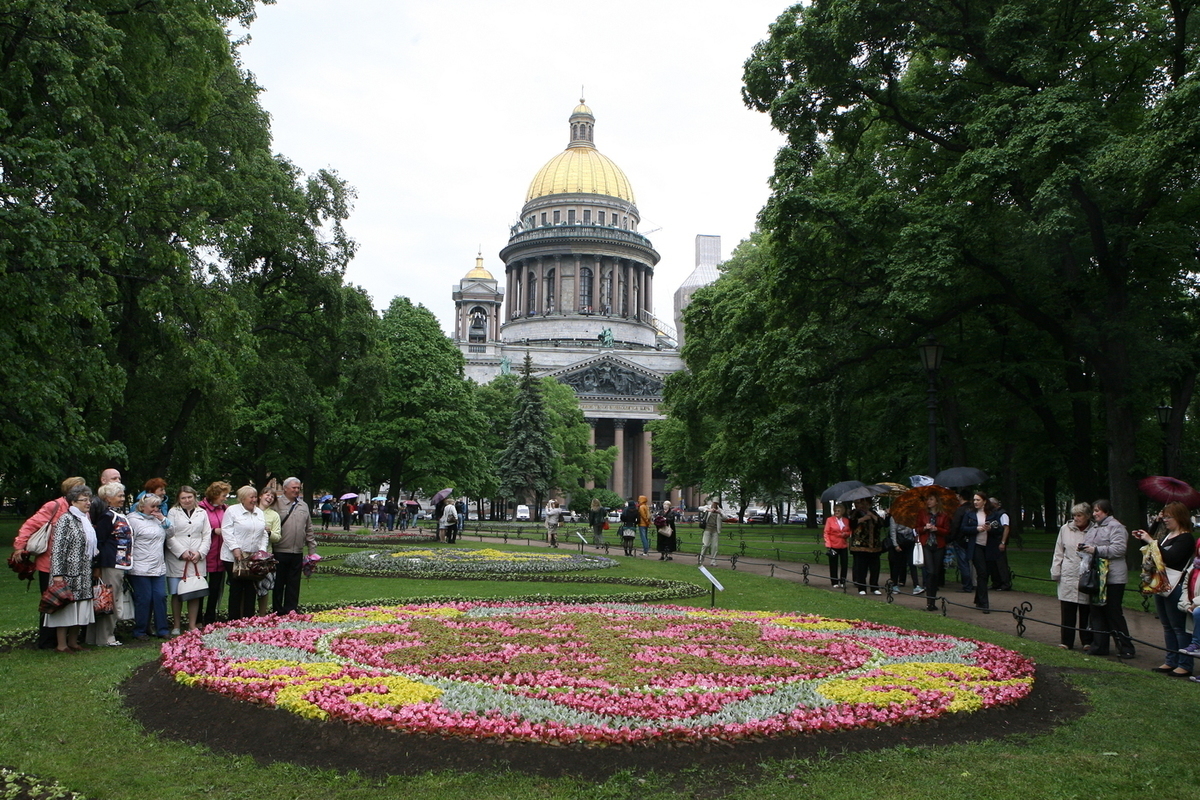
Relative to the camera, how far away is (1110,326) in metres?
19.1

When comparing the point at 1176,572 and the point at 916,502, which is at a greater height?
the point at 916,502

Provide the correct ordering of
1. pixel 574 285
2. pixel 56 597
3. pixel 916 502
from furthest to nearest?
1. pixel 574 285
2. pixel 916 502
3. pixel 56 597

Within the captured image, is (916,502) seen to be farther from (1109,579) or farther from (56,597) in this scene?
(56,597)

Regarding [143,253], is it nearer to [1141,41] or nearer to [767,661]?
[767,661]

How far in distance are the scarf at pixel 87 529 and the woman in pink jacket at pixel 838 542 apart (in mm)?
11637

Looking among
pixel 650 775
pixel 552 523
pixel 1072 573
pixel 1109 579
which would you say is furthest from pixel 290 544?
pixel 552 523

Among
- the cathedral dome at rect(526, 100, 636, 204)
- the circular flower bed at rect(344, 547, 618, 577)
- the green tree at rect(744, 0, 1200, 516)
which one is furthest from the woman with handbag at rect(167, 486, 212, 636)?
the cathedral dome at rect(526, 100, 636, 204)

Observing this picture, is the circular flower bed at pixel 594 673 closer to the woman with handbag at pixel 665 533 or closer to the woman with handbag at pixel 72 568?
the woman with handbag at pixel 72 568

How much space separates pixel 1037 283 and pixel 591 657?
15686mm

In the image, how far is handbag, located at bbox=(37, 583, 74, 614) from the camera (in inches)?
385

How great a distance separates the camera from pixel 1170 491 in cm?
1165

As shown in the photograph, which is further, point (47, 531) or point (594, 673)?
point (47, 531)

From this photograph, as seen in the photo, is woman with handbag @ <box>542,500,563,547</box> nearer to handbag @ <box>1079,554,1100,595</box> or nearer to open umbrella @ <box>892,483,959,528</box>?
open umbrella @ <box>892,483,959,528</box>

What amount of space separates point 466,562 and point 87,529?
11852mm
